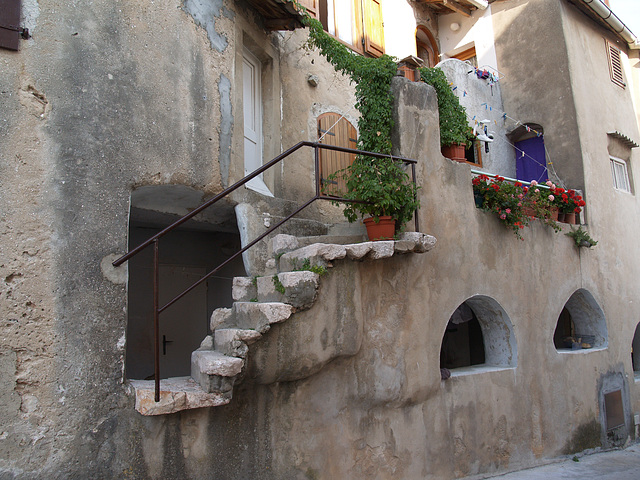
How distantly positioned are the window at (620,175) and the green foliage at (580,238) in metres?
2.67

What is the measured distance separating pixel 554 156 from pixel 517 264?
3614mm

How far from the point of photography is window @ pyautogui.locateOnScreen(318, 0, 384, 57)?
8.87 metres

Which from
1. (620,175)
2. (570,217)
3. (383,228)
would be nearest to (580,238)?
(570,217)

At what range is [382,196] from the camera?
5387mm

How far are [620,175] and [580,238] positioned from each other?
3409 mm

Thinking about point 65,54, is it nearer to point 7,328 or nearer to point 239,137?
point 239,137

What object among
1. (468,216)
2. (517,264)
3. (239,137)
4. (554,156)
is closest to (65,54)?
(239,137)

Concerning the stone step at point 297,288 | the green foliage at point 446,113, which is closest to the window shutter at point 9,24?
the stone step at point 297,288

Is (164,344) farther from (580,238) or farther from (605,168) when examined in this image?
(605,168)

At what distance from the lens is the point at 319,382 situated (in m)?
5.05

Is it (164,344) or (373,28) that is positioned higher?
(373,28)

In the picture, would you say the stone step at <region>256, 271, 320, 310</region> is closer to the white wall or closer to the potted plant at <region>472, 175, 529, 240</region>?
the potted plant at <region>472, 175, 529, 240</region>

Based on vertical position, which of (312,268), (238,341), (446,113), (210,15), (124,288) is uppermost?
(210,15)

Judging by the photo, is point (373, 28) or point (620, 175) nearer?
→ point (373, 28)
